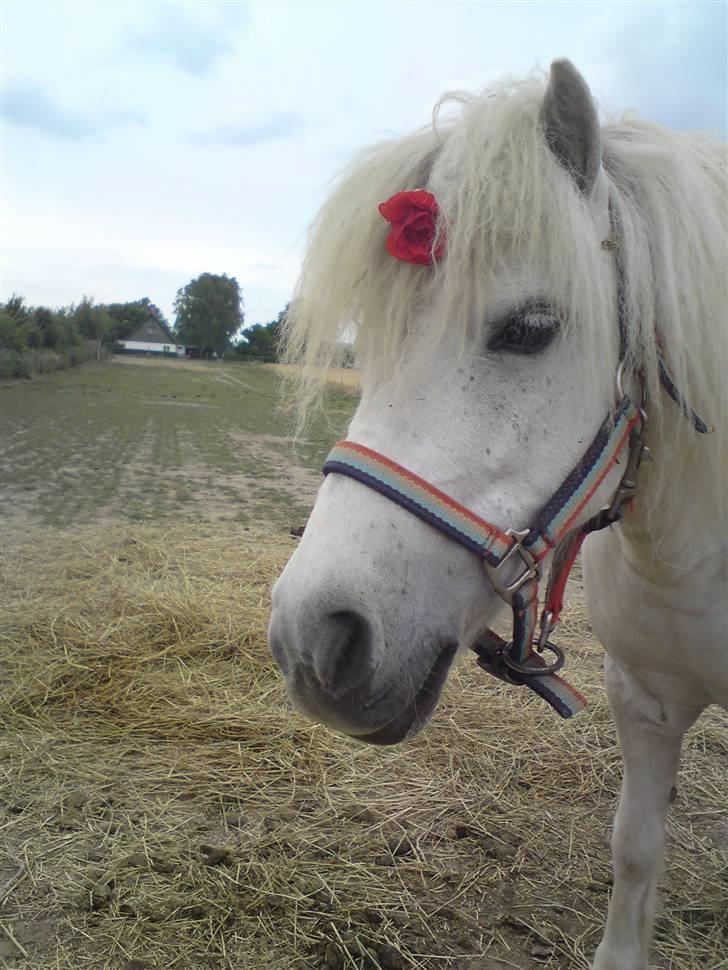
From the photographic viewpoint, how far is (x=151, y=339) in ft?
270

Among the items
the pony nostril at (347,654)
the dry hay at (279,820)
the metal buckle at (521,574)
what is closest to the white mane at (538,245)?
the metal buckle at (521,574)

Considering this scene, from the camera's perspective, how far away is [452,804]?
2865 millimetres

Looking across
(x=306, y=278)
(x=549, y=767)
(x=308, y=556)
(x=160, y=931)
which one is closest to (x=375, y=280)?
(x=306, y=278)

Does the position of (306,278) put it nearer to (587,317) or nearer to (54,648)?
(587,317)

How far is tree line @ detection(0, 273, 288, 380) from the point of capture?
25.7m

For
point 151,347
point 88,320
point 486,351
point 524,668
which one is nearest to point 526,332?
point 486,351

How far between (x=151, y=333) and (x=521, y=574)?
A: 86051mm

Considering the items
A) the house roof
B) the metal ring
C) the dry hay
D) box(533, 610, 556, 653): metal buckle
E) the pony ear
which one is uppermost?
the house roof

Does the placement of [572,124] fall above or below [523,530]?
above

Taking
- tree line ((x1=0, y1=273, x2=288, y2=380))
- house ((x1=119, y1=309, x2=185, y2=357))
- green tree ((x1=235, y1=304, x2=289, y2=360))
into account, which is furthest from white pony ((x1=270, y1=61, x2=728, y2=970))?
house ((x1=119, y1=309, x2=185, y2=357))

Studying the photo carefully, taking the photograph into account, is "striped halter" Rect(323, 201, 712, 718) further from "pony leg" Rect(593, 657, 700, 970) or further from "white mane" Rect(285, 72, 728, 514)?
"pony leg" Rect(593, 657, 700, 970)

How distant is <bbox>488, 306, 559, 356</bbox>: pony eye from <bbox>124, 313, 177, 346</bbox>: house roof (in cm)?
8457

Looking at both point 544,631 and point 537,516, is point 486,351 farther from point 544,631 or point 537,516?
point 544,631

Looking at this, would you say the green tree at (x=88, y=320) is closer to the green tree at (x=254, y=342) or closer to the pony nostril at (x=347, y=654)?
the green tree at (x=254, y=342)
